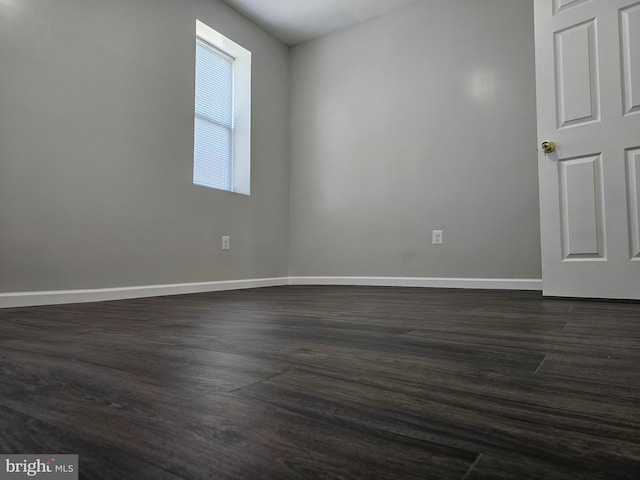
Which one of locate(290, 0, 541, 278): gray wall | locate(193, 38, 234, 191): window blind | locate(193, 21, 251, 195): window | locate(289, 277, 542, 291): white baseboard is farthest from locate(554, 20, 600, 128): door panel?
locate(193, 38, 234, 191): window blind

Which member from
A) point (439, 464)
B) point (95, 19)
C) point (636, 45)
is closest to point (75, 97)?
point (95, 19)

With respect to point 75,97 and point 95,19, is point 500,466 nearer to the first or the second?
point 75,97

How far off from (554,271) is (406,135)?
1717mm

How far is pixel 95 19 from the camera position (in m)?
2.41

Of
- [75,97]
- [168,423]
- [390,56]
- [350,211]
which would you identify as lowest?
[168,423]

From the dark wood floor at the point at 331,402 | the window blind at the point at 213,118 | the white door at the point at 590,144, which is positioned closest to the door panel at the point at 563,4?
the white door at the point at 590,144

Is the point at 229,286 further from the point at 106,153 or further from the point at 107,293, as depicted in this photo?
the point at 106,153

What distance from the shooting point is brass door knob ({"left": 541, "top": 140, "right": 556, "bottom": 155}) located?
85.7 inches

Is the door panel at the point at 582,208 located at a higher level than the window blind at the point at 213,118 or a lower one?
lower

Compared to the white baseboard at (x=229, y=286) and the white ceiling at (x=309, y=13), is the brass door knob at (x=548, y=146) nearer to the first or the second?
the white baseboard at (x=229, y=286)

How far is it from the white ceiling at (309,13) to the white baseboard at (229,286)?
230 centimetres

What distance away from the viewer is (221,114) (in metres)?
3.46

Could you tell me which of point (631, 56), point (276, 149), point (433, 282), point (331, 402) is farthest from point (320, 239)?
point (331, 402)

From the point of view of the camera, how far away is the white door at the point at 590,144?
198cm
